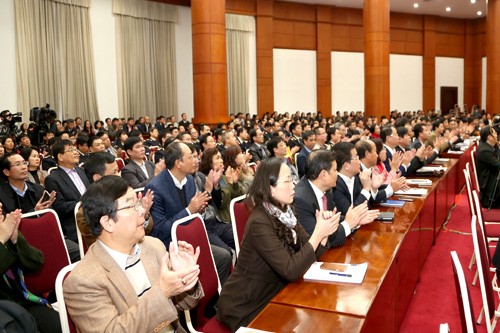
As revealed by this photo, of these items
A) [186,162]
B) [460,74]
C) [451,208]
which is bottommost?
[451,208]

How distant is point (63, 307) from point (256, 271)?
3.17ft

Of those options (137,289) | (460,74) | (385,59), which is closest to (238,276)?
(137,289)

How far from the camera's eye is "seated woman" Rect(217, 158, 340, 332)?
239 centimetres

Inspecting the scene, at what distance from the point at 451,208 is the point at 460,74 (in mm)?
17989

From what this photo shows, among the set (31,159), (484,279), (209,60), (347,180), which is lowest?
(484,279)

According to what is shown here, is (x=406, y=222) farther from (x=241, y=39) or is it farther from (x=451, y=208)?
(x=241, y=39)

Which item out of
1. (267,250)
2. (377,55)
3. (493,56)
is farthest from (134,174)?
(493,56)

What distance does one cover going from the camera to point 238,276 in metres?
2.50

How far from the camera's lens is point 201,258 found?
2.67m

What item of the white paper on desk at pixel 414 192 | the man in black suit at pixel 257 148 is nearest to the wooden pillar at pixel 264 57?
the man in black suit at pixel 257 148

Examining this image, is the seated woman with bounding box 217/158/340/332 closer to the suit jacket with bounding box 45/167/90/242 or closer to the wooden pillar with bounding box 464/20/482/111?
the suit jacket with bounding box 45/167/90/242

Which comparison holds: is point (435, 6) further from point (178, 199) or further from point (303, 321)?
point (303, 321)

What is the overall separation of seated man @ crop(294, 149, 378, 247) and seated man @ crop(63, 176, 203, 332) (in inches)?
48.2

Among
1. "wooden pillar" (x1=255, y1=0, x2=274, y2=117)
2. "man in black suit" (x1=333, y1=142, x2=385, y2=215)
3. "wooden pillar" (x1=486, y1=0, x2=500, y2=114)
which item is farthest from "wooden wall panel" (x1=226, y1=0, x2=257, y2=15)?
"man in black suit" (x1=333, y1=142, x2=385, y2=215)
